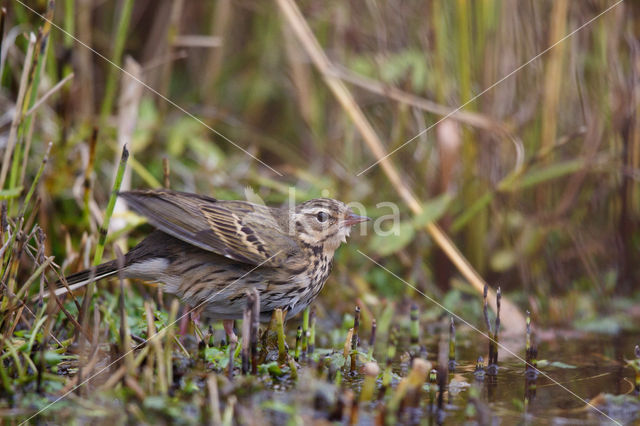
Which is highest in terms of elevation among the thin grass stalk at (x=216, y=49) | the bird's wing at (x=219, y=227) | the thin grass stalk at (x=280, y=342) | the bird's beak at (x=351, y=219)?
the thin grass stalk at (x=216, y=49)

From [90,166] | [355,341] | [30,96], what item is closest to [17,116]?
[30,96]

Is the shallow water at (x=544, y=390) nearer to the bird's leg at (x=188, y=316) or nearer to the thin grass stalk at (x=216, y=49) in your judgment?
Answer: the bird's leg at (x=188, y=316)

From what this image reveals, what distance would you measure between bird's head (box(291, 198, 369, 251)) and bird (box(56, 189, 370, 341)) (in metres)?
0.03

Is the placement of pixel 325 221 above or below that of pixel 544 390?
above

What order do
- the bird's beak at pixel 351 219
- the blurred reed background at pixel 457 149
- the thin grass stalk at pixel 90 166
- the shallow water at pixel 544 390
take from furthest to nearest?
the blurred reed background at pixel 457 149 < the bird's beak at pixel 351 219 < the thin grass stalk at pixel 90 166 < the shallow water at pixel 544 390

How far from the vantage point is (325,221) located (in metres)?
4.93

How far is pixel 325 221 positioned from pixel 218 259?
0.75m

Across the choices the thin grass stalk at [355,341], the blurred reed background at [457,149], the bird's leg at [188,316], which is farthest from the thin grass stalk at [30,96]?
the thin grass stalk at [355,341]

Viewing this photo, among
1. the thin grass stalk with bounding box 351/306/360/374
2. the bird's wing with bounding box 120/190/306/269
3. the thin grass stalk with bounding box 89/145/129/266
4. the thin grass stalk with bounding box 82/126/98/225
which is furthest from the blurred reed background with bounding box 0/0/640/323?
the thin grass stalk with bounding box 351/306/360/374

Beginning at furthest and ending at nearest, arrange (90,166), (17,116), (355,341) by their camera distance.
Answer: (90,166) → (17,116) → (355,341)

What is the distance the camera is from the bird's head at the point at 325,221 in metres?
4.87

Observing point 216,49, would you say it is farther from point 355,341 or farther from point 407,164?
point 355,341

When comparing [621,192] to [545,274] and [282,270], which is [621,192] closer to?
[545,274]

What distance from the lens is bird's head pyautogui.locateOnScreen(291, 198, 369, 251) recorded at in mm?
4871
